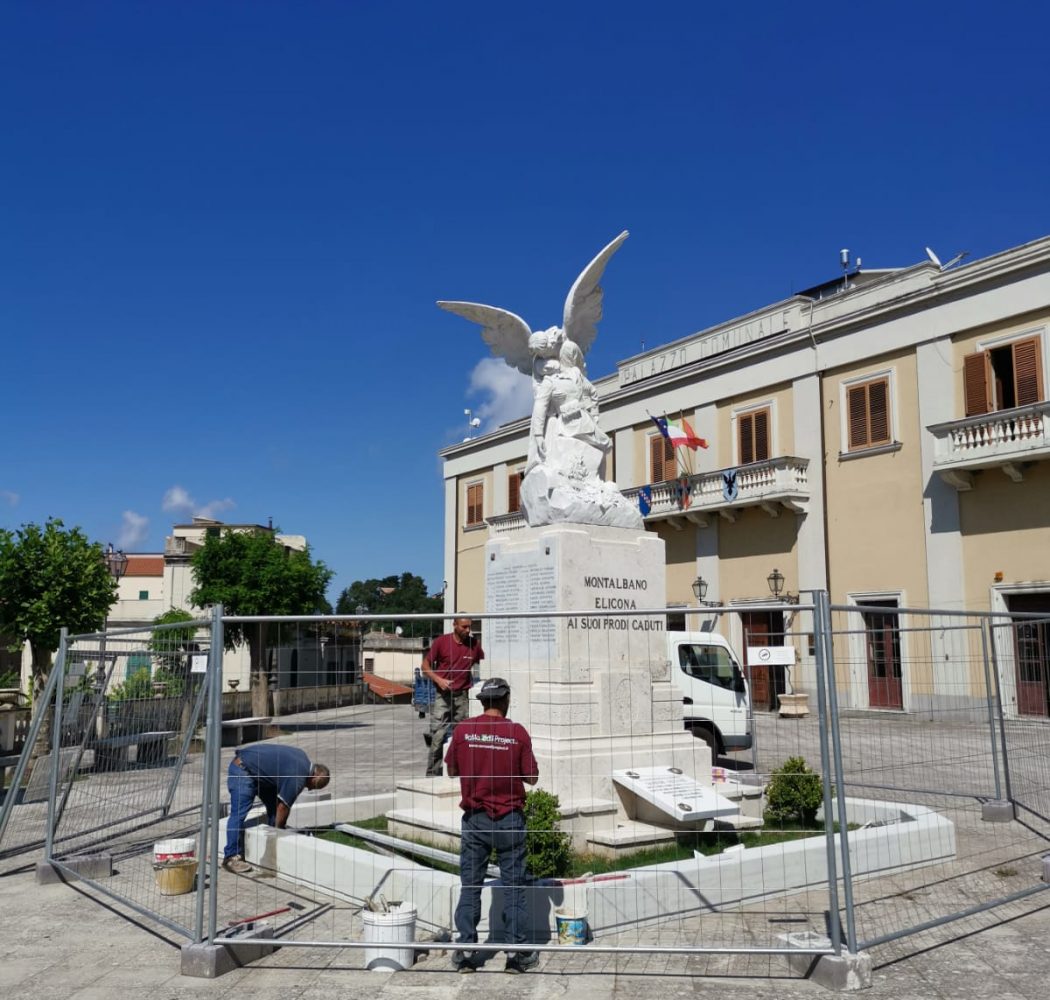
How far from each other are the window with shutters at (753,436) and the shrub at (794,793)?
19334 millimetres

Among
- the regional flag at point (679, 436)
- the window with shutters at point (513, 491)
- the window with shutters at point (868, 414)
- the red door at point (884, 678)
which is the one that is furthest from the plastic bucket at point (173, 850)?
the window with shutters at point (513, 491)

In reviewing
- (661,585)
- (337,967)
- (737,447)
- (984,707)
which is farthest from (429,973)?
(737,447)

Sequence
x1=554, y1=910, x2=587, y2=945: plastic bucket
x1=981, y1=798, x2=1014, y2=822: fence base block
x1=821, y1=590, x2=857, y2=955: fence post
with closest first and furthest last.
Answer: x1=821, y1=590, x2=857, y2=955: fence post, x1=554, y1=910, x2=587, y2=945: plastic bucket, x1=981, y1=798, x2=1014, y2=822: fence base block

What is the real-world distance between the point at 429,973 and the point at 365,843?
2.87 metres

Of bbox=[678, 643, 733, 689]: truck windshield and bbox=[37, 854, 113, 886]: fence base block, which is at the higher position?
bbox=[678, 643, 733, 689]: truck windshield

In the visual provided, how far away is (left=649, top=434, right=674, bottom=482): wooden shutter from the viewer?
30.5 m

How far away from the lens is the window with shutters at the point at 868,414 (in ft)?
79.8

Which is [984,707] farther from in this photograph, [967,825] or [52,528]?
[52,528]

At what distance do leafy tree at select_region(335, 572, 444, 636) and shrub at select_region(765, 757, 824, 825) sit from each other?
304 ft

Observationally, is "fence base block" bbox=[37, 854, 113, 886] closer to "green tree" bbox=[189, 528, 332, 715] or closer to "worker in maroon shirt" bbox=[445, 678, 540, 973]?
"worker in maroon shirt" bbox=[445, 678, 540, 973]

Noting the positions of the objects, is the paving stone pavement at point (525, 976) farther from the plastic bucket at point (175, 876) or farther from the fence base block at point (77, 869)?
the fence base block at point (77, 869)

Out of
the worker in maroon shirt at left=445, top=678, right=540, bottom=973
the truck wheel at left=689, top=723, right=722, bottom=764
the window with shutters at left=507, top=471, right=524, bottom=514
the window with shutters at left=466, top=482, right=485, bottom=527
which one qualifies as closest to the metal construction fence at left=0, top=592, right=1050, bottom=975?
the worker in maroon shirt at left=445, top=678, right=540, bottom=973

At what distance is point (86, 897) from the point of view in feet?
23.8

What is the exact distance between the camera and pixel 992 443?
21.3 meters
